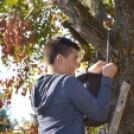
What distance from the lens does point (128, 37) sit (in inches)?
128

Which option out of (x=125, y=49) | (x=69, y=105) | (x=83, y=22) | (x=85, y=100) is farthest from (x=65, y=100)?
(x=125, y=49)

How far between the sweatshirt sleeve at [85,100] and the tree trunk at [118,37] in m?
1.26

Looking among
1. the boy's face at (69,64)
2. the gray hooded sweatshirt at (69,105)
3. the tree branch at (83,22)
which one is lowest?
the gray hooded sweatshirt at (69,105)

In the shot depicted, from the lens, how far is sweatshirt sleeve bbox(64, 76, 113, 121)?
1.88 metres

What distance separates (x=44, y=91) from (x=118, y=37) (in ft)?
5.27

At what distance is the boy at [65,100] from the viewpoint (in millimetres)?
1896

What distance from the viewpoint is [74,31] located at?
408cm

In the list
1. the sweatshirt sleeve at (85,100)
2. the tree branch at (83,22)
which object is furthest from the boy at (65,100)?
the tree branch at (83,22)

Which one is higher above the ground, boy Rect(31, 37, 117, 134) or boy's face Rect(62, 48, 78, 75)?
boy's face Rect(62, 48, 78, 75)

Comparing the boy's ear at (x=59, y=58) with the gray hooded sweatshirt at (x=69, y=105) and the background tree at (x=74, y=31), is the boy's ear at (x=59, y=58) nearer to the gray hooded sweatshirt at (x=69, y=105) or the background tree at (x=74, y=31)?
the gray hooded sweatshirt at (x=69, y=105)

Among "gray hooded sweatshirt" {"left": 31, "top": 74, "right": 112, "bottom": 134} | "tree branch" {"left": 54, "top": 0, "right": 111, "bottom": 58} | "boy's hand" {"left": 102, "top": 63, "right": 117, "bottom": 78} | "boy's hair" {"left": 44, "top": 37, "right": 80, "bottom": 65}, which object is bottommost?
"gray hooded sweatshirt" {"left": 31, "top": 74, "right": 112, "bottom": 134}

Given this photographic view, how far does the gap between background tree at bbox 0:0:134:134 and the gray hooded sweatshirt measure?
1.22m

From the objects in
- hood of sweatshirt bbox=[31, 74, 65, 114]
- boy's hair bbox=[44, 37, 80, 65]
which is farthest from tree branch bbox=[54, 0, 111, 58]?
hood of sweatshirt bbox=[31, 74, 65, 114]

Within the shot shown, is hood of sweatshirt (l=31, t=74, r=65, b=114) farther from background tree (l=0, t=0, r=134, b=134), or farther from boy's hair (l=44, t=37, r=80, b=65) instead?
background tree (l=0, t=0, r=134, b=134)
